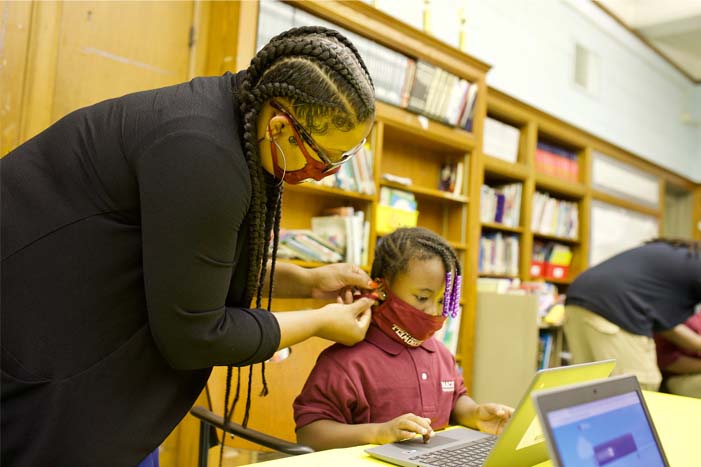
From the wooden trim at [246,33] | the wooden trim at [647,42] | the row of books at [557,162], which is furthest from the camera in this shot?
the wooden trim at [647,42]

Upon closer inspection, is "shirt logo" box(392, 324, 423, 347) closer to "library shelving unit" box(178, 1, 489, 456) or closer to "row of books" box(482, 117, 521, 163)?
"library shelving unit" box(178, 1, 489, 456)

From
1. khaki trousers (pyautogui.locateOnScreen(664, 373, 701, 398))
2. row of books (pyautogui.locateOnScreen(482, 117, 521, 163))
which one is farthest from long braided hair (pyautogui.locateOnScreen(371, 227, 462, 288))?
row of books (pyautogui.locateOnScreen(482, 117, 521, 163))

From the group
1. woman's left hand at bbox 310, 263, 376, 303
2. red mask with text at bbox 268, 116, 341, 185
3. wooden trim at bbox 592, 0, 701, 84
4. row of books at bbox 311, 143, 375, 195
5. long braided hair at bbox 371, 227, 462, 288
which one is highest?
wooden trim at bbox 592, 0, 701, 84

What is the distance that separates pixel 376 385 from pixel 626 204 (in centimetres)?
462

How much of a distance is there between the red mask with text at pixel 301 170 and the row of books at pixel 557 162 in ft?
12.1

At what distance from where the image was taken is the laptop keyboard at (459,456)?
1024 mm

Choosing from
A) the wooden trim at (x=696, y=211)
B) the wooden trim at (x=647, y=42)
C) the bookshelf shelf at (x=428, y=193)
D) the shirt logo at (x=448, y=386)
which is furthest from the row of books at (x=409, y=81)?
the wooden trim at (x=696, y=211)

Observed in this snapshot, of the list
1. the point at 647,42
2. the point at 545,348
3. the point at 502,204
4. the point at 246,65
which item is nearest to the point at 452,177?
the point at 502,204

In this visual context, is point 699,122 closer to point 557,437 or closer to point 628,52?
point 628,52

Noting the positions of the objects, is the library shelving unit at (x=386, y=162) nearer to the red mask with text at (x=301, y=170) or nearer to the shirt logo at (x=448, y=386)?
the shirt logo at (x=448, y=386)

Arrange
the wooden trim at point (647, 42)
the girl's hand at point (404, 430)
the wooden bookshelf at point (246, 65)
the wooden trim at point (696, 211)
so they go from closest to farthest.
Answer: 1. the girl's hand at point (404, 430)
2. the wooden bookshelf at point (246, 65)
3. the wooden trim at point (647, 42)
4. the wooden trim at point (696, 211)

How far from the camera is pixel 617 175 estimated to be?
534cm

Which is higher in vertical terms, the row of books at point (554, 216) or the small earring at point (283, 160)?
the row of books at point (554, 216)

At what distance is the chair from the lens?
1.24 meters
